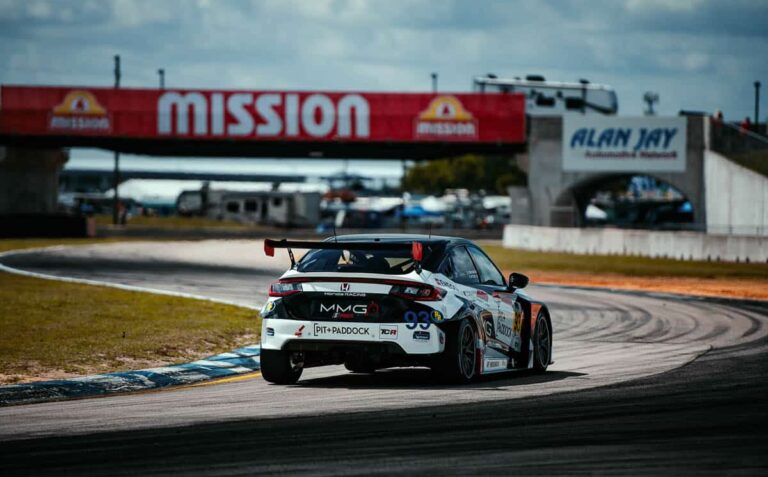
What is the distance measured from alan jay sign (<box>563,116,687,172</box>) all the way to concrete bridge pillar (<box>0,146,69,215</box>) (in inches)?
900

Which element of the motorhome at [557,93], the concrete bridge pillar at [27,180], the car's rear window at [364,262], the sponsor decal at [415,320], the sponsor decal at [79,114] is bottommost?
the sponsor decal at [415,320]

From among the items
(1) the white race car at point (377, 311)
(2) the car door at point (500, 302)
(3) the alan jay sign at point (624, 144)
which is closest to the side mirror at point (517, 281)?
(2) the car door at point (500, 302)

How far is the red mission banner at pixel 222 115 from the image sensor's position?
53.3m

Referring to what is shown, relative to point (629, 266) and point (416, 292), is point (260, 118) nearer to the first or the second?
point (629, 266)

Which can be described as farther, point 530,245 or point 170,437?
point 530,245

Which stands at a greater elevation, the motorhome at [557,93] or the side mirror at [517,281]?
the motorhome at [557,93]

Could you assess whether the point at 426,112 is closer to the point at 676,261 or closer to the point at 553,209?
the point at 553,209

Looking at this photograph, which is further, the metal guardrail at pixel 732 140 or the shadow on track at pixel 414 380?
the metal guardrail at pixel 732 140

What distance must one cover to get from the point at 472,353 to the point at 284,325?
Result: 1.69 m

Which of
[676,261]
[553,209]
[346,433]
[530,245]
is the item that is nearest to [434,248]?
[346,433]

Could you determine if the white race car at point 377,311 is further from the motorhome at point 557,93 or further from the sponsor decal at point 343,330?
the motorhome at point 557,93

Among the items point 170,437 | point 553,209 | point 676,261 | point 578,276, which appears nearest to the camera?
point 170,437

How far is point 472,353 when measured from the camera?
38.4 ft

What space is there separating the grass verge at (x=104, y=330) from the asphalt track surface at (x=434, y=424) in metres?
1.75
